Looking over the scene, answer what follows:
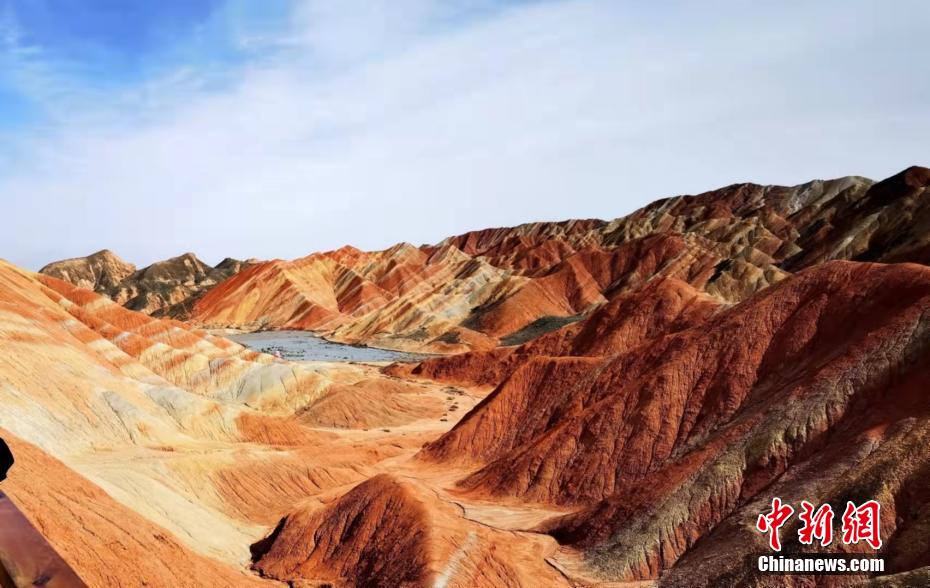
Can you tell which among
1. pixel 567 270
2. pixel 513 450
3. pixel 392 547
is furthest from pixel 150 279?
pixel 392 547

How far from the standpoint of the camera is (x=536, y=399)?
147 feet

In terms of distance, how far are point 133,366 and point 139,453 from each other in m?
17.9

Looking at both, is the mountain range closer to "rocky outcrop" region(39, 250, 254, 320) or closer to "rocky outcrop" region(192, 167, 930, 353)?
"rocky outcrop" region(192, 167, 930, 353)

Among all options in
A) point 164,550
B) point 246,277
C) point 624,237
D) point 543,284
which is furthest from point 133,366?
point 624,237

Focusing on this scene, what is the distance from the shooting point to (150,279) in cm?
17575

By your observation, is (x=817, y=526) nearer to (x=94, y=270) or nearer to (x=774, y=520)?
(x=774, y=520)

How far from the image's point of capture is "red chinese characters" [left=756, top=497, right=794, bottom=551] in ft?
70.0

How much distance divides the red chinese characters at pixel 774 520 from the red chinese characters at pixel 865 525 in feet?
6.05

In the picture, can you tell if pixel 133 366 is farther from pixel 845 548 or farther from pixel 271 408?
pixel 845 548

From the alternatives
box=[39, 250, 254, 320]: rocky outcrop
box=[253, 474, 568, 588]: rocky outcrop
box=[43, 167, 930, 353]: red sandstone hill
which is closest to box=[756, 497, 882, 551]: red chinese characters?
box=[253, 474, 568, 588]: rocky outcrop

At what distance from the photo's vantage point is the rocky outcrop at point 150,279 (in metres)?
163

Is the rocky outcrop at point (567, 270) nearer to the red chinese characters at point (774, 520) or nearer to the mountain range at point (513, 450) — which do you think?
the mountain range at point (513, 450)

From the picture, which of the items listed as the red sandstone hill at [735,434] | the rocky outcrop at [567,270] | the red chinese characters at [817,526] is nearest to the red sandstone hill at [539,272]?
the rocky outcrop at [567,270]

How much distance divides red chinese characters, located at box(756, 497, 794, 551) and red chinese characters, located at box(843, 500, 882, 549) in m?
1.84
